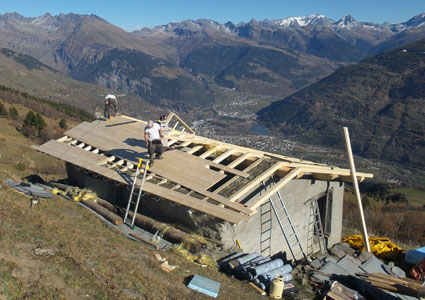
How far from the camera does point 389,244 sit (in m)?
18.5

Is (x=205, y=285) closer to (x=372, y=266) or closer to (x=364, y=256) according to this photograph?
(x=372, y=266)

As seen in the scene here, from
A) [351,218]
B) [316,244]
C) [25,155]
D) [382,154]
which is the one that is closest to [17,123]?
[25,155]

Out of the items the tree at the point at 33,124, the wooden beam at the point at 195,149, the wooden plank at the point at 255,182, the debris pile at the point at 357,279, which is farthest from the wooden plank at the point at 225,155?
the tree at the point at 33,124

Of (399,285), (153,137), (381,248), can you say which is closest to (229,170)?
(153,137)

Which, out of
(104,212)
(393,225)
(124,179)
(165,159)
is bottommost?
(393,225)

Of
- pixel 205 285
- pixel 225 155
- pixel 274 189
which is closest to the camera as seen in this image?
pixel 205 285

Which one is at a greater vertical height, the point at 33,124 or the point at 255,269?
the point at 255,269

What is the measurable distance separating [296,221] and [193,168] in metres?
5.43

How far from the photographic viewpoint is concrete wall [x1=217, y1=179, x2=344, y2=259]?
42.3 feet

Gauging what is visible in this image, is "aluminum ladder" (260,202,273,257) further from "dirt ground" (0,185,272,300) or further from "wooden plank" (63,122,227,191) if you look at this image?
"dirt ground" (0,185,272,300)

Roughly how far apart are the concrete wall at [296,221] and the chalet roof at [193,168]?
0.72m

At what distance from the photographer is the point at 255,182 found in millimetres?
13164

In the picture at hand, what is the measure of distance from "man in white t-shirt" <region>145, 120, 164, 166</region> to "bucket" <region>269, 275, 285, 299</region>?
6097mm

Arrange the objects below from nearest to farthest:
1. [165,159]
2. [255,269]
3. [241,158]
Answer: [255,269], [165,159], [241,158]
